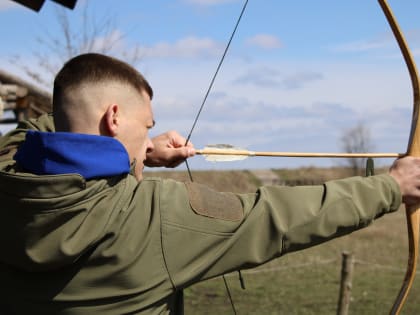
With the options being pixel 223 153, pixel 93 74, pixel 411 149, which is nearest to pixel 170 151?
pixel 223 153

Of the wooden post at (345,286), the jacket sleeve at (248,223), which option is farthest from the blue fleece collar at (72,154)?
the wooden post at (345,286)

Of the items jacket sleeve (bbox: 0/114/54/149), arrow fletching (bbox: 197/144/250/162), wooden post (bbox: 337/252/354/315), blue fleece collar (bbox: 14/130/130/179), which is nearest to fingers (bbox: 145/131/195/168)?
arrow fletching (bbox: 197/144/250/162)

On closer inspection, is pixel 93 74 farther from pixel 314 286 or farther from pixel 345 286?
pixel 314 286

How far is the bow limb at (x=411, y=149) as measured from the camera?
7.45ft

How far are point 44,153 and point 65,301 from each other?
0.34 meters

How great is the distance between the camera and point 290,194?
1.69m

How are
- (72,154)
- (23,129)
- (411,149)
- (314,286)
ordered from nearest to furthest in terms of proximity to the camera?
(72,154), (411,149), (23,129), (314,286)

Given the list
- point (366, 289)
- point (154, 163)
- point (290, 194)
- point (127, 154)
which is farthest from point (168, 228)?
point (366, 289)

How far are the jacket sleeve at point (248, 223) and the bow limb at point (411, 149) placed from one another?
62cm

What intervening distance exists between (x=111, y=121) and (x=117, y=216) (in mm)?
226

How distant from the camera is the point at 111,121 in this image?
1661 mm

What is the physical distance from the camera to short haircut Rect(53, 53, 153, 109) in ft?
5.57

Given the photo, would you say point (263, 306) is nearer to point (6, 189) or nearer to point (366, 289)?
point (366, 289)

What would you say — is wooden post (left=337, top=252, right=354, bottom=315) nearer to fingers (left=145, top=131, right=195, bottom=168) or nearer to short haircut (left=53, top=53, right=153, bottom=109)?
fingers (left=145, top=131, right=195, bottom=168)
